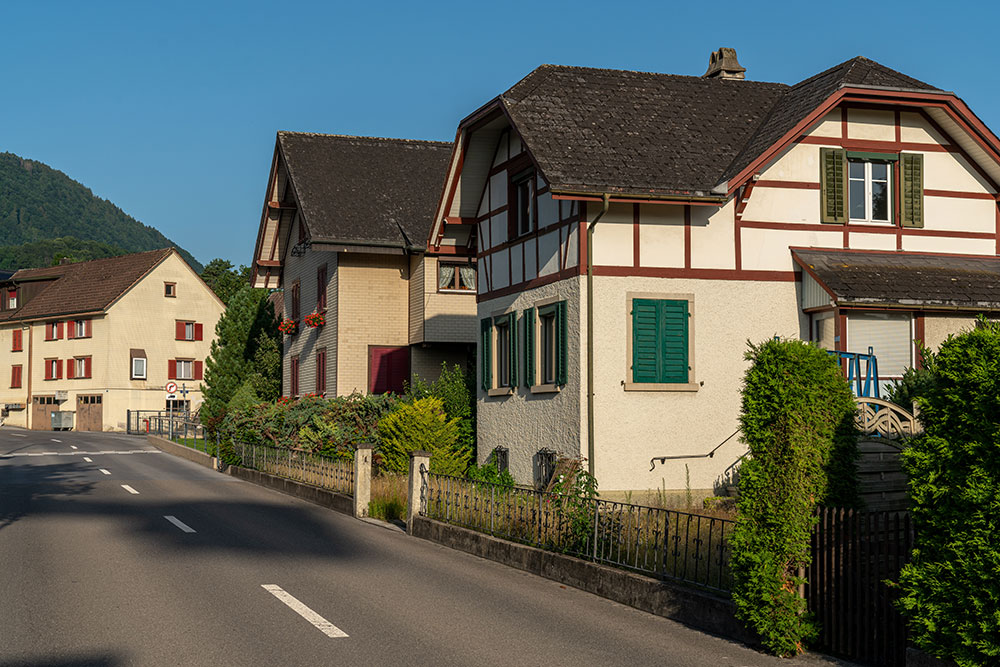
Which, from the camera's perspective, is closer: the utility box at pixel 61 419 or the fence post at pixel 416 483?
the fence post at pixel 416 483

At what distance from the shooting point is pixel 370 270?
3441 cm

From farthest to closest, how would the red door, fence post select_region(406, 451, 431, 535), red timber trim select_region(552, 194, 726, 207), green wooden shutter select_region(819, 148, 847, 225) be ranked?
the red door
green wooden shutter select_region(819, 148, 847, 225)
red timber trim select_region(552, 194, 726, 207)
fence post select_region(406, 451, 431, 535)

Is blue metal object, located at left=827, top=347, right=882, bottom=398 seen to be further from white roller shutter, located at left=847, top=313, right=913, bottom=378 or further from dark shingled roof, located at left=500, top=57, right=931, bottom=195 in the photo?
dark shingled roof, located at left=500, top=57, right=931, bottom=195

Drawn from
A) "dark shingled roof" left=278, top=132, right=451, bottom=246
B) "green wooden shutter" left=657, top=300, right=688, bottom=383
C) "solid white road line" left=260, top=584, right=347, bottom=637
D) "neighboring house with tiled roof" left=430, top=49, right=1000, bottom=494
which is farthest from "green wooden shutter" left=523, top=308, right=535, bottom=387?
"dark shingled roof" left=278, top=132, right=451, bottom=246

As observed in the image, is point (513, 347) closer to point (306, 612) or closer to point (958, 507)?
point (306, 612)

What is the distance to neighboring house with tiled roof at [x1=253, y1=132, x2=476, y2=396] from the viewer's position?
33.2m

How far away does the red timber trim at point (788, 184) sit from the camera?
67.9ft

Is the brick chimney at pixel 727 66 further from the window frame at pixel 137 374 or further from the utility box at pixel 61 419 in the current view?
the utility box at pixel 61 419

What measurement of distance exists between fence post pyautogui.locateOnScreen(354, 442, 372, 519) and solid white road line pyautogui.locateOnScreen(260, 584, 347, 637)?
8417mm

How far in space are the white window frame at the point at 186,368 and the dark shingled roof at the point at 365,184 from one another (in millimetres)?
39307

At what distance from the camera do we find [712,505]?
18.9 m

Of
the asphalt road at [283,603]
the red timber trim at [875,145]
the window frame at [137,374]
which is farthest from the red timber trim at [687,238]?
the window frame at [137,374]

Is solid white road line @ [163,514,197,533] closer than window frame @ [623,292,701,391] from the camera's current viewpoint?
Yes

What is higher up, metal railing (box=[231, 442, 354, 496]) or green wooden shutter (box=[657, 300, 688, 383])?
green wooden shutter (box=[657, 300, 688, 383])
